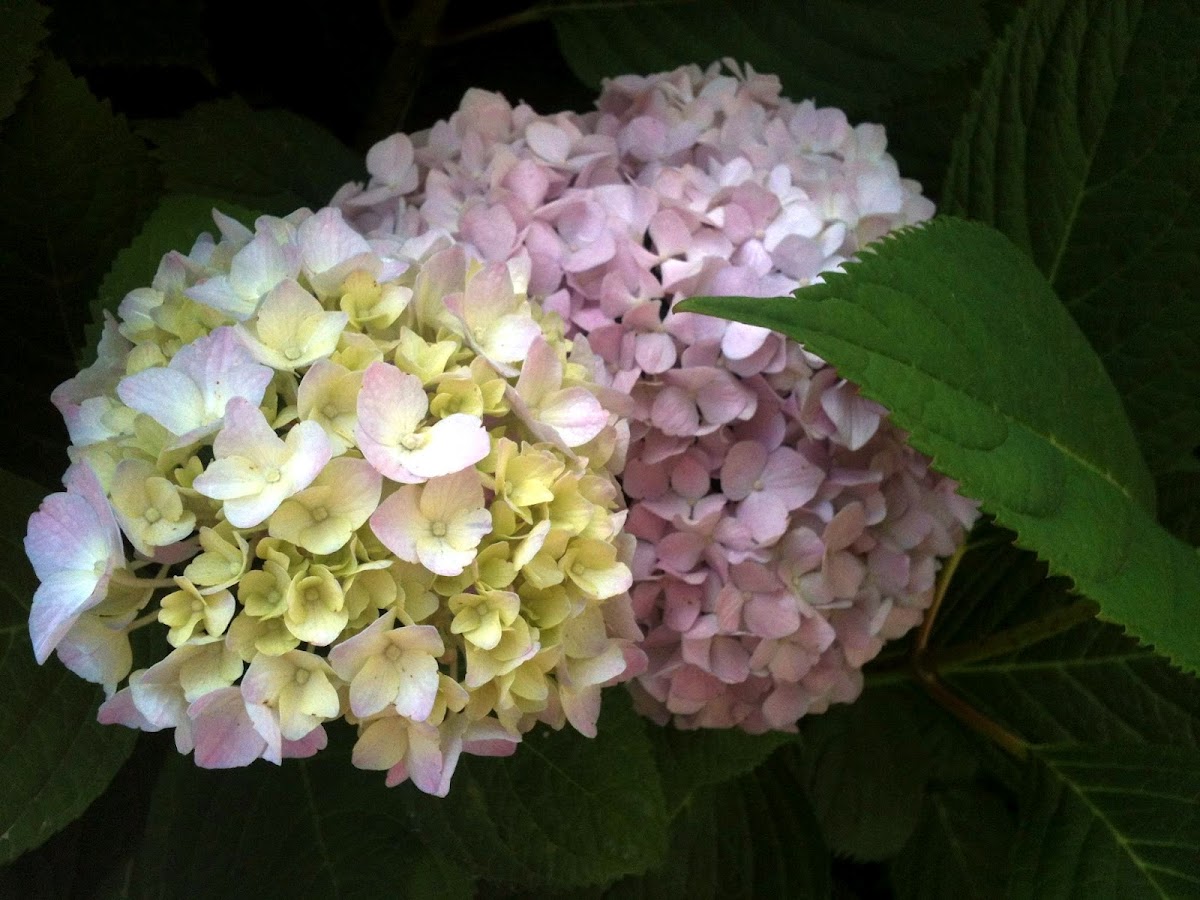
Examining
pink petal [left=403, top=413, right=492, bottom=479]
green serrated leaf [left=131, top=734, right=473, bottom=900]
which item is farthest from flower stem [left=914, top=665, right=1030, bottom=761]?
pink petal [left=403, top=413, right=492, bottom=479]

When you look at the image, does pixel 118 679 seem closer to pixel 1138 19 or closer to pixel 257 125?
pixel 257 125

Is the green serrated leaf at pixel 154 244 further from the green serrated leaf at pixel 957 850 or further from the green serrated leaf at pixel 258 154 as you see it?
the green serrated leaf at pixel 957 850

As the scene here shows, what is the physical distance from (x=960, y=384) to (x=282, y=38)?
0.73m

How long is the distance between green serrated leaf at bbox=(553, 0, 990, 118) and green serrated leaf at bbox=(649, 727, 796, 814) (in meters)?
0.48

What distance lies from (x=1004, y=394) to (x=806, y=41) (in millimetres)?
474

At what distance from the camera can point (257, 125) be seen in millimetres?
785

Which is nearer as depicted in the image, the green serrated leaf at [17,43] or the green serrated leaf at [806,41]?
the green serrated leaf at [17,43]

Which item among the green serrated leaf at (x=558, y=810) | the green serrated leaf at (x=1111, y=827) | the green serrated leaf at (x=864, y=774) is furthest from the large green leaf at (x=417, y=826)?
the green serrated leaf at (x=864, y=774)

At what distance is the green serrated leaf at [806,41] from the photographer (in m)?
0.85

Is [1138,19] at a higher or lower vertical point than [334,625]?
higher

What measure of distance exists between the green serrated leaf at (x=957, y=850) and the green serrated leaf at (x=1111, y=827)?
0.98ft

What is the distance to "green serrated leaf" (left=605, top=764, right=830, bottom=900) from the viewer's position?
88 centimetres

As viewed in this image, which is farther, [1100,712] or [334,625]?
[1100,712]

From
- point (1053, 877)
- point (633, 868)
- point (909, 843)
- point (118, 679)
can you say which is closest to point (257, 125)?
point (118, 679)
